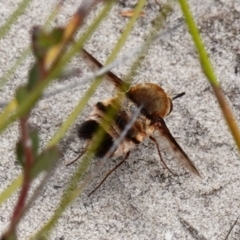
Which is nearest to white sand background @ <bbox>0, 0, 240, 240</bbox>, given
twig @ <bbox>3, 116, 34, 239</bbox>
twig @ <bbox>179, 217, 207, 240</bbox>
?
twig @ <bbox>179, 217, 207, 240</bbox>

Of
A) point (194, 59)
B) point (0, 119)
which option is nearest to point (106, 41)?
point (194, 59)

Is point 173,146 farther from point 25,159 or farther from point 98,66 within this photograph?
point 25,159

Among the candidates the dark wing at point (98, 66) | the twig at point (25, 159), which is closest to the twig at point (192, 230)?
the dark wing at point (98, 66)

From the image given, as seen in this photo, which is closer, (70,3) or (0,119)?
(0,119)

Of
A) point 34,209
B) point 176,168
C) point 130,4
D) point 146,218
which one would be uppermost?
point 130,4

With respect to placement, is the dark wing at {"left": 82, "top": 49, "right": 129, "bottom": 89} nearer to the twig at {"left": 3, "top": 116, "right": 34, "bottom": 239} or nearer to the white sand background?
the white sand background

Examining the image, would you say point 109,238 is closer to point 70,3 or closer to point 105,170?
point 105,170

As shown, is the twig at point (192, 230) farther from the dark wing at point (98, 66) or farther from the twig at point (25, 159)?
the twig at point (25, 159)

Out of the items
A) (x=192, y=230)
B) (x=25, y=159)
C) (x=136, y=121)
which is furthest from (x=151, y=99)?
(x=25, y=159)

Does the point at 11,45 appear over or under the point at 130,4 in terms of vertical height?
under
